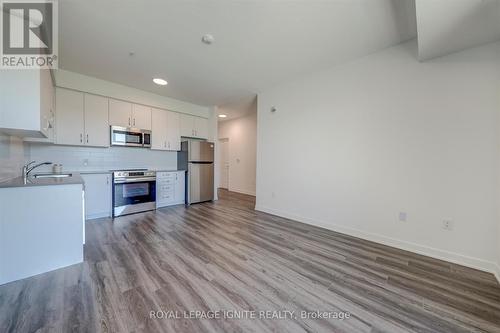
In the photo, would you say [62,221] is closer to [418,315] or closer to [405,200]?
[418,315]

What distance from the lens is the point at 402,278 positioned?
1.91m

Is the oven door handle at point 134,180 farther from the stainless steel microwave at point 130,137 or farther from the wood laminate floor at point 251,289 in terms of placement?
the wood laminate floor at point 251,289

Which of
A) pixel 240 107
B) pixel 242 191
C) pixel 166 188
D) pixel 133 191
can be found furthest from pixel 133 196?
pixel 242 191

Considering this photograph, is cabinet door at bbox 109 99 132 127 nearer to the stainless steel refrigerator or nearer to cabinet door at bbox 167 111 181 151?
cabinet door at bbox 167 111 181 151

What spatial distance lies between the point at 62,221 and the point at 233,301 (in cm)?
198

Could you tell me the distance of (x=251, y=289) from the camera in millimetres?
1721

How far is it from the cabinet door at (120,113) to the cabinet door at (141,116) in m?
0.08

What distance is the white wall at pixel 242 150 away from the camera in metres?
6.51

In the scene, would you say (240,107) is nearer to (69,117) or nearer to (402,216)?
(69,117)

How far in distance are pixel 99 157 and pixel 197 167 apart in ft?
6.60

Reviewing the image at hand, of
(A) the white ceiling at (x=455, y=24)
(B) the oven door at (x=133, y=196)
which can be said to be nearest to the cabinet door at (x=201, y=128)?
(B) the oven door at (x=133, y=196)

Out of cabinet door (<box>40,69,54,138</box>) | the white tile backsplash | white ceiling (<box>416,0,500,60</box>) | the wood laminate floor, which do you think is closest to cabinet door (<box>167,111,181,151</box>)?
the white tile backsplash

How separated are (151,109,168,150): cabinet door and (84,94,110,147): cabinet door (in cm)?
86

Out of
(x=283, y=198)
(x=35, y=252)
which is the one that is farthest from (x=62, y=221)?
(x=283, y=198)
